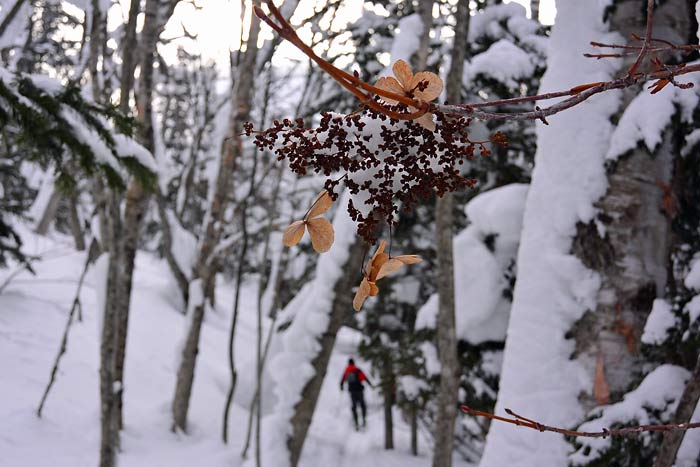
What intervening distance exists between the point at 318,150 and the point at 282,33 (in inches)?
13.4

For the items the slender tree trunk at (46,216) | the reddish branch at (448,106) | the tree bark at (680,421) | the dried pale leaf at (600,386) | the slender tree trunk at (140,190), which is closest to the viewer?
the reddish branch at (448,106)

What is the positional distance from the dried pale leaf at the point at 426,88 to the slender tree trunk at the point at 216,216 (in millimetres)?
6571

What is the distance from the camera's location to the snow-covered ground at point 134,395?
5875 mm

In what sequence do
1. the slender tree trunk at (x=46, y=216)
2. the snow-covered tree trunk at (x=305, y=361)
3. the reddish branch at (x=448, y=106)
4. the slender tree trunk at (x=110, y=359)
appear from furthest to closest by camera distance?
the slender tree trunk at (x=46, y=216)
the snow-covered tree trunk at (x=305, y=361)
the slender tree trunk at (x=110, y=359)
the reddish branch at (x=448, y=106)

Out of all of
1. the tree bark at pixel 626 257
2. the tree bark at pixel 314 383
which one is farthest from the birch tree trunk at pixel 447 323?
the tree bark at pixel 314 383

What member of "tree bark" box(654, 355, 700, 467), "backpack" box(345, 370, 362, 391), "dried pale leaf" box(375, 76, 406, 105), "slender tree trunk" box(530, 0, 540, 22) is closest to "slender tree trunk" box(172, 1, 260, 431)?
"backpack" box(345, 370, 362, 391)

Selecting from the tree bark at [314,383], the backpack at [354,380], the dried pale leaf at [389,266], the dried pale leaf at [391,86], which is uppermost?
the dried pale leaf at [391,86]

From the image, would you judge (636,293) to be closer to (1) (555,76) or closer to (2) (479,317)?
(1) (555,76)

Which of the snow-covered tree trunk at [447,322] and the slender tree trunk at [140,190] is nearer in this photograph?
the snow-covered tree trunk at [447,322]

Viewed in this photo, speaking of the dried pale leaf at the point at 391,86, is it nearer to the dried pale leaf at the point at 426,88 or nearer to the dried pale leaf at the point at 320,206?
the dried pale leaf at the point at 426,88

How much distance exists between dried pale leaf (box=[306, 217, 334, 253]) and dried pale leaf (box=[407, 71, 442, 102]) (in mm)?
269

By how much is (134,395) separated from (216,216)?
2.90m

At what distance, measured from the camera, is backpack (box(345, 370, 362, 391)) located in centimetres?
1169

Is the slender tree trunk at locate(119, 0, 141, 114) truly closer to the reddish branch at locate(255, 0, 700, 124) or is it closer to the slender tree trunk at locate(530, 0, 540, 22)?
the reddish branch at locate(255, 0, 700, 124)
